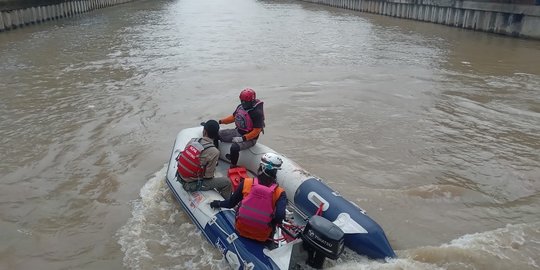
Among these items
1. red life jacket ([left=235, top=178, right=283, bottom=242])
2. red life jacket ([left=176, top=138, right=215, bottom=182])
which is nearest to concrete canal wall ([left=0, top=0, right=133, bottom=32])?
red life jacket ([left=176, top=138, right=215, bottom=182])

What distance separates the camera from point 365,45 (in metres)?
22.3

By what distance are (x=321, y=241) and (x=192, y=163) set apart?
92.5 inches

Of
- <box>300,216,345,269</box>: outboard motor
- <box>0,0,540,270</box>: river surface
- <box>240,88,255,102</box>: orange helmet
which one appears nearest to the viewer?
<box>300,216,345,269</box>: outboard motor

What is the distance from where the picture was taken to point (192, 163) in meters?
6.30

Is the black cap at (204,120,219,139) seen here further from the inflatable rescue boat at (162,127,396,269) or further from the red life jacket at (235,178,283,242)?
the red life jacket at (235,178,283,242)

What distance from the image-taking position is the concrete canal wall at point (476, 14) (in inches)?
872

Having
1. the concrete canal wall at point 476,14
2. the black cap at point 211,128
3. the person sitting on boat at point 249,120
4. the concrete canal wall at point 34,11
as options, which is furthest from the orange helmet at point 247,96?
the concrete canal wall at point 34,11

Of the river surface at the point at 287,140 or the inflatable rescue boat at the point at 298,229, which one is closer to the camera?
the inflatable rescue boat at the point at 298,229

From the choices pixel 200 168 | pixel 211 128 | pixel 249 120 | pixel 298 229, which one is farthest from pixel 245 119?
pixel 298 229

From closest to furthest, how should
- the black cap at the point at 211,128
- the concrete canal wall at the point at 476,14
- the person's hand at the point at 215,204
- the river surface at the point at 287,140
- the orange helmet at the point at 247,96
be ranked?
the person's hand at the point at 215,204, the river surface at the point at 287,140, the black cap at the point at 211,128, the orange helmet at the point at 247,96, the concrete canal wall at the point at 476,14

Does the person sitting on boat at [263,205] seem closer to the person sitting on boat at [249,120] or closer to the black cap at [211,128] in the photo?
the black cap at [211,128]

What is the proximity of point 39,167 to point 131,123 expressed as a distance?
2826mm

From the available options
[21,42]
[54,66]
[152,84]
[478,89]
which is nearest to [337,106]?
[478,89]

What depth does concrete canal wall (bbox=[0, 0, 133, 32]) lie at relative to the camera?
80.5 feet
